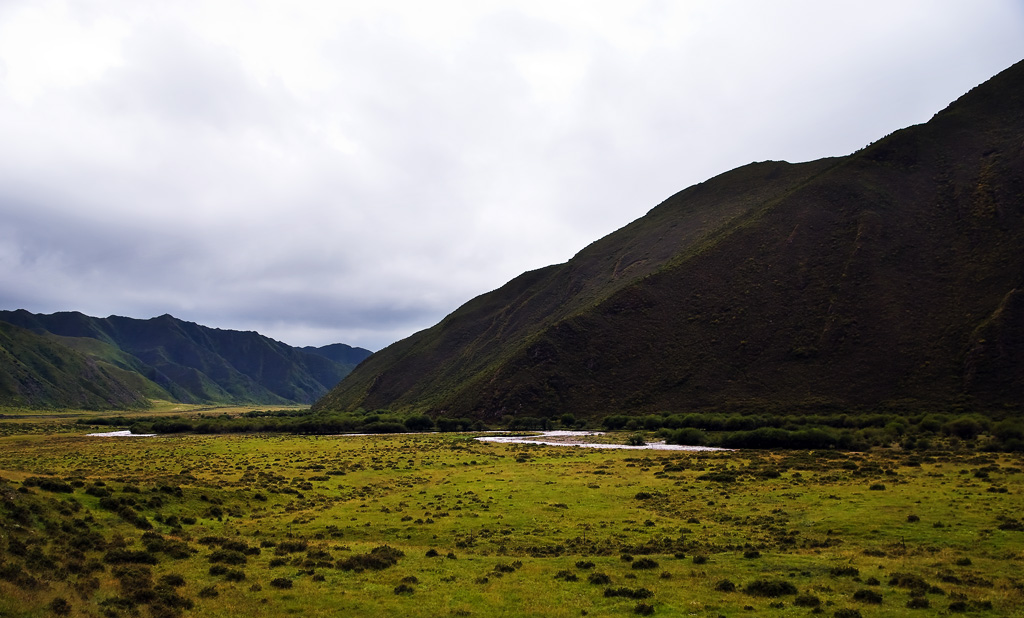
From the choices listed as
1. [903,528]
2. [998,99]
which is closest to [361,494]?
[903,528]

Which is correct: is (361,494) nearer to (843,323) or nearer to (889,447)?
(889,447)

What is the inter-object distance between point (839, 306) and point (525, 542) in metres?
117

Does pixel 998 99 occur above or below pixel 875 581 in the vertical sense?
above

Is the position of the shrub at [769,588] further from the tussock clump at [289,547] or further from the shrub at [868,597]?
the tussock clump at [289,547]

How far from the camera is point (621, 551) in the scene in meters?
29.5

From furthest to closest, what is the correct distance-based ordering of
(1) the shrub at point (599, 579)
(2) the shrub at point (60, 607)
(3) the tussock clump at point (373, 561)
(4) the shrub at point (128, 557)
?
(3) the tussock clump at point (373, 561), (4) the shrub at point (128, 557), (1) the shrub at point (599, 579), (2) the shrub at point (60, 607)

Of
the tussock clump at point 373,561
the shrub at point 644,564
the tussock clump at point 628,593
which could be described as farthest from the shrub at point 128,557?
the shrub at point 644,564

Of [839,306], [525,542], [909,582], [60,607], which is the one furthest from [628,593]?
[839,306]

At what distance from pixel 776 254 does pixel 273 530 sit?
139 meters

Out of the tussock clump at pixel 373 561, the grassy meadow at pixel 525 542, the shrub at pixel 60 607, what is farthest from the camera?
the tussock clump at pixel 373 561

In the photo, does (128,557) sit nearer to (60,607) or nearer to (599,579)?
(60,607)

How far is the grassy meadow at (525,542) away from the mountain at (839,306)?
5542 centimetres

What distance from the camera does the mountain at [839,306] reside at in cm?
10638

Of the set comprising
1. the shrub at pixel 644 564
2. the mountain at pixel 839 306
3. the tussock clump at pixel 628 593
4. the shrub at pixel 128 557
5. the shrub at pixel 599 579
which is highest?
the mountain at pixel 839 306
